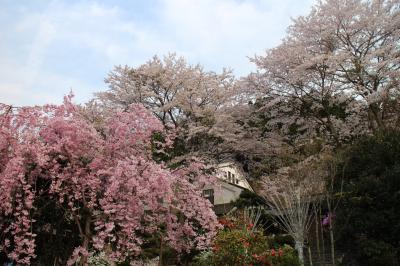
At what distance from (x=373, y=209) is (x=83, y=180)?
6.29 metres

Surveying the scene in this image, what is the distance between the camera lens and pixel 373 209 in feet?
31.2

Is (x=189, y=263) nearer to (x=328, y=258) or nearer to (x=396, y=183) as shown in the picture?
(x=328, y=258)

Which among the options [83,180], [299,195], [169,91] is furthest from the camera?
[169,91]

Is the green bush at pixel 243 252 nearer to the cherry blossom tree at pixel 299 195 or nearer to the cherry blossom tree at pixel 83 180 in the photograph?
the cherry blossom tree at pixel 83 180

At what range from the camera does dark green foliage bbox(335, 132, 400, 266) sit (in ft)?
30.1

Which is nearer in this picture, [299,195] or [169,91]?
[299,195]

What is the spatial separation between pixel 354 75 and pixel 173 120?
7.89m

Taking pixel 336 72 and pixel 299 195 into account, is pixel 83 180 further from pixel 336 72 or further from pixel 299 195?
pixel 336 72

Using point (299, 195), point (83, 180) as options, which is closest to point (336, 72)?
point (299, 195)

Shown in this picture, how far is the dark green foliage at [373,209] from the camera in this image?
9.17 metres

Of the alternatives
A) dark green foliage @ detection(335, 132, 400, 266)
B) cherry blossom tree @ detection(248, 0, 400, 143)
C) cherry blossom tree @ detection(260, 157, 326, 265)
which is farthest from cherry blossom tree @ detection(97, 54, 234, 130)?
dark green foliage @ detection(335, 132, 400, 266)

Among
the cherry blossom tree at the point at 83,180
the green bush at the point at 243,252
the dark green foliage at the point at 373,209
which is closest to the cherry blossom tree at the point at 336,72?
the dark green foliage at the point at 373,209

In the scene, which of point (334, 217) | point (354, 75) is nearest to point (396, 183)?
point (334, 217)

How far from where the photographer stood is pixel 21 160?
24.6 ft
